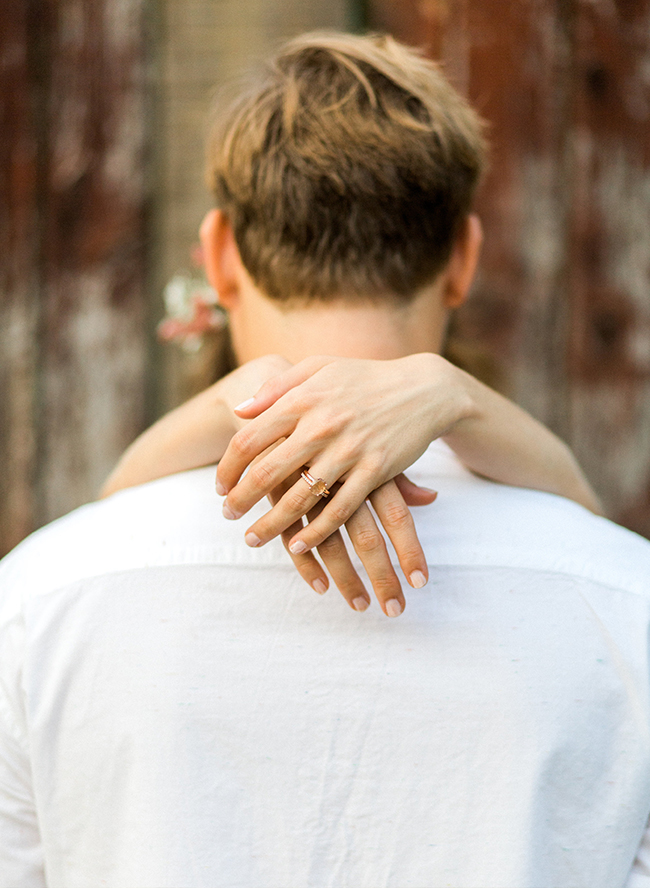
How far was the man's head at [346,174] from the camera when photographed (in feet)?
3.58

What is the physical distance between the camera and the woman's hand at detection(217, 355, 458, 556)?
76 cm

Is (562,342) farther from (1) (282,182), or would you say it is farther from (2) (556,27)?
(1) (282,182)

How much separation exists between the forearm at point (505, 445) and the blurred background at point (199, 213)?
65 centimetres

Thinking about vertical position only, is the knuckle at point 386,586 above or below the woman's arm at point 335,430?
below

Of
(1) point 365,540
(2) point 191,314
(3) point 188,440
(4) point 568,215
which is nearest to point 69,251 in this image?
(2) point 191,314

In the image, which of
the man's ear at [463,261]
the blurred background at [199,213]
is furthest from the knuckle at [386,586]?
the blurred background at [199,213]

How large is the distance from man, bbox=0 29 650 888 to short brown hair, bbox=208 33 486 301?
400mm

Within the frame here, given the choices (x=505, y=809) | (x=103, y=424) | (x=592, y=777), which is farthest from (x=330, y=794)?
(x=103, y=424)

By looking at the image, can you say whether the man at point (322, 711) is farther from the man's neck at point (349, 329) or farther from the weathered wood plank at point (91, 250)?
the weathered wood plank at point (91, 250)

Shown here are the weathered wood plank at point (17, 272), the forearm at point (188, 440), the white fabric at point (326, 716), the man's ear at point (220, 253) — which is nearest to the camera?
the white fabric at point (326, 716)

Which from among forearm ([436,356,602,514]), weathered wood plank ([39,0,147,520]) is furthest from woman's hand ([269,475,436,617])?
weathered wood plank ([39,0,147,520])

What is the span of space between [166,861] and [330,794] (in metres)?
0.22

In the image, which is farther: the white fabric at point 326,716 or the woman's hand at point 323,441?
the white fabric at point 326,716

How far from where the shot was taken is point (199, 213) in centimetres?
197
